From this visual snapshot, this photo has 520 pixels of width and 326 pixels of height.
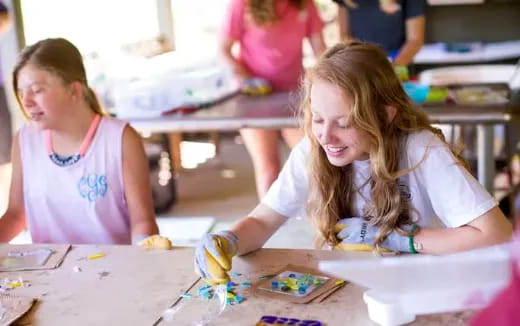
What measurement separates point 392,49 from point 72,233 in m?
2.05

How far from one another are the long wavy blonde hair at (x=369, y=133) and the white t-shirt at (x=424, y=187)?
0.02 m

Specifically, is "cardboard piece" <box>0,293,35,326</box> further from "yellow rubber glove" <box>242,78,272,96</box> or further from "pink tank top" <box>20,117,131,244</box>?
"yellow rubber glove" <box>242,78,272,96</box>

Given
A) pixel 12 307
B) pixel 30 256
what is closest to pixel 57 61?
pixel 30 256

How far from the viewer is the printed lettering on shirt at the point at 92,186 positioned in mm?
1857

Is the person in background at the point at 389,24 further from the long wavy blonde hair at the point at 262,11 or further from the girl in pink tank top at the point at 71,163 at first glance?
the girl in pink tank top at the point at 71,163

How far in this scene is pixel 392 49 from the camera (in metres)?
3.45

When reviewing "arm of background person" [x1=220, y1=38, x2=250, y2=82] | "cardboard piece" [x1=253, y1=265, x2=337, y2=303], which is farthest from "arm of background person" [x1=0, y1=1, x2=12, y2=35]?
"cardboard piece" [x1=253, y1=265, x2=337, y2=303]

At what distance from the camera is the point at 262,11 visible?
3.07 meters

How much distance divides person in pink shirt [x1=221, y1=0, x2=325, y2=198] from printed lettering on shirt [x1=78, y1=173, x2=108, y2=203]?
47.4 inches

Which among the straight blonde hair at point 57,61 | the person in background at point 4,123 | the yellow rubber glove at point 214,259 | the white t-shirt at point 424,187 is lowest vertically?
the person in background at point 4,123

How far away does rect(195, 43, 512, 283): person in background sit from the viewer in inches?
54.8

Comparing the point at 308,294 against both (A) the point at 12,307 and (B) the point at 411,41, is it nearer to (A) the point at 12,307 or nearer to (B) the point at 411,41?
(A) the point at 12,307

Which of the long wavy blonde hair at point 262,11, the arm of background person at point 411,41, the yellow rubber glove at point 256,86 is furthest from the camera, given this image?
the arm of background person at point 411,41

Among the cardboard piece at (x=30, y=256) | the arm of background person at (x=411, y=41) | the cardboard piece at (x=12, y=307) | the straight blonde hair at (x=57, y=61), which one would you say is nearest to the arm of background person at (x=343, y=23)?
the arm of background person at (x=411, y=41)
